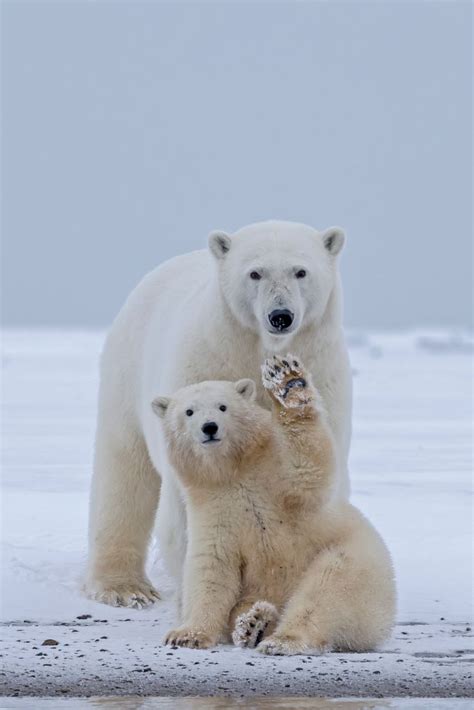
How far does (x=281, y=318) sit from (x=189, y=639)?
1.10m

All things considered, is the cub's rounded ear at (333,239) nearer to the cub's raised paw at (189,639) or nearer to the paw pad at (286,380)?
the paw pad at (286,380)

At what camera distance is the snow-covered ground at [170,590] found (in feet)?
11.9

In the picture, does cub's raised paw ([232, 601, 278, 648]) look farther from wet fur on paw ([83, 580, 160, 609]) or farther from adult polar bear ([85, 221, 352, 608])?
wet fur on paw ([83, 580, 160, 609])

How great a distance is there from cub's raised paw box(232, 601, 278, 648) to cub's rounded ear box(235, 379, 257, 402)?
713mm

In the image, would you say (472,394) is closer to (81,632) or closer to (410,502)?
(410,502)

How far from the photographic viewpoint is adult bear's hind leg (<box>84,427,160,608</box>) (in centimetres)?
566

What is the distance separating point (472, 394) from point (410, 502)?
29.8ft

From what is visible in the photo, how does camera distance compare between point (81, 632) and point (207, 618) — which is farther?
point (81, 632)

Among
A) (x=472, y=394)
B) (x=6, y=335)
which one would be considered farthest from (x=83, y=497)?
(x=6, y=335)

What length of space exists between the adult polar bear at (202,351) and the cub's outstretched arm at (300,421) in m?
0.16

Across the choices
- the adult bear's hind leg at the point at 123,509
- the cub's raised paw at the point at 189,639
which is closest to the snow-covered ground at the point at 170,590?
the cub's raised paw at the point at 189,639

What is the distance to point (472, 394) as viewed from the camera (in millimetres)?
16203

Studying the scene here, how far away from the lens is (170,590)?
571 centimetres

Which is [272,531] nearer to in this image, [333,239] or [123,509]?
[333,239]
